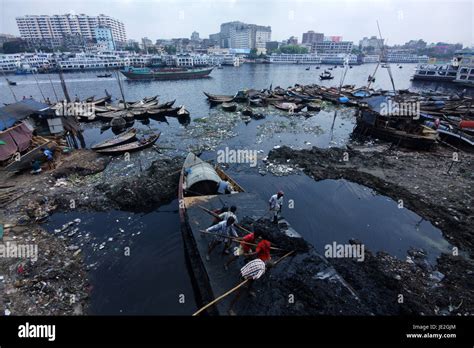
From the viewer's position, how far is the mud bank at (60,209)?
27.4ft

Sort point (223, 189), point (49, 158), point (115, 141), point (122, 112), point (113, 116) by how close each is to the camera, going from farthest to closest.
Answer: point (122, 112), point (113, 116), point (115, 141), point (49, 158), point (223, 189)

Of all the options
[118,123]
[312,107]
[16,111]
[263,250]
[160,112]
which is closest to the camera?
[263,250]

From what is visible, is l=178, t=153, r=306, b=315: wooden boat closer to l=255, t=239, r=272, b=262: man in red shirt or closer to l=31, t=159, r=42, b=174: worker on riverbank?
l=255, t=239, r=272, b=262: man in red shirt

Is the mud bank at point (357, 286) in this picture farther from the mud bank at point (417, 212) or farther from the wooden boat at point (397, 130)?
the wooden boat at point (397, 130)

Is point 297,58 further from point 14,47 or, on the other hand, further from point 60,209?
point 60,209

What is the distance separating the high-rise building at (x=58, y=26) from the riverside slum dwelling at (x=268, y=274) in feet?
576

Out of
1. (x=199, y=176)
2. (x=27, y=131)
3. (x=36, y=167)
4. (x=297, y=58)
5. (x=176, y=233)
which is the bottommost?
(x=176, y=233)

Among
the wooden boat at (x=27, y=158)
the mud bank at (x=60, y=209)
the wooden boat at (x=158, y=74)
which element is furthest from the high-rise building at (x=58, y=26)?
the mud bank at (x=60, y=209)

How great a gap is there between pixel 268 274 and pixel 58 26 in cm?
20269

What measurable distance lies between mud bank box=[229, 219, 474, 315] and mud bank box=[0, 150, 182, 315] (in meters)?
6.80

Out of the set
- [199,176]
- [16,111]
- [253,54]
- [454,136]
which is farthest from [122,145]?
[253,54]

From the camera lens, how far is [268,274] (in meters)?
7.71

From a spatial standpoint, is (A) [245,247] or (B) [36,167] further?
(B) [36,167]

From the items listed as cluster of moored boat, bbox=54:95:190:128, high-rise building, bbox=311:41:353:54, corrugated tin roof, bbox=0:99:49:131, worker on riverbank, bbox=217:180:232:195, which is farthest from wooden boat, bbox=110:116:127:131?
high-rise building, bbox=311:41:353:54
